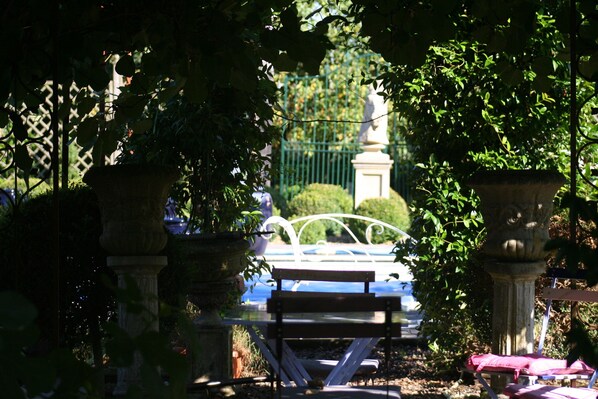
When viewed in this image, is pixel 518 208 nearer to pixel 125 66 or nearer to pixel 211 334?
pixel 211 334

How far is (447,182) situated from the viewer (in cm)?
590

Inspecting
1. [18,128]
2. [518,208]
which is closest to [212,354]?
[518,208]

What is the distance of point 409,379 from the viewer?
6250 mm

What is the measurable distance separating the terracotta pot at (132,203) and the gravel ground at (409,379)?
1478 mm

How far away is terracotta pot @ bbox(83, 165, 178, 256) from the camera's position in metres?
4.30

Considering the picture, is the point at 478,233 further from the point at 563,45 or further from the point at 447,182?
the point at 563,45

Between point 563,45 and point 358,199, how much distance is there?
50.9 ft

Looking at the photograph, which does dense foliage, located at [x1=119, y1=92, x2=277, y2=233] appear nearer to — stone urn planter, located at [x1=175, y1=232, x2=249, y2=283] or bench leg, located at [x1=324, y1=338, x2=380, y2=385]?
stone urn planter, located at [x1=175, y1=232, x2=249, y2=283]

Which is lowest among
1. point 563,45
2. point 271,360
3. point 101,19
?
point 271,360

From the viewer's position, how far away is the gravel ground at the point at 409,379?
222 inches

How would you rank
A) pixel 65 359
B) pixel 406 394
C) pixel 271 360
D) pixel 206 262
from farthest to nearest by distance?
pixel 406 394
pixel 206 262
pixel 271 360
pixel 65 359

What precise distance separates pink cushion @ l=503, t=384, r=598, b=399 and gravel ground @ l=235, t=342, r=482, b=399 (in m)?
1.09

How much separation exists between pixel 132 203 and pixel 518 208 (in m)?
1.91

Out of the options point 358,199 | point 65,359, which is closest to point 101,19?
point 65,359
